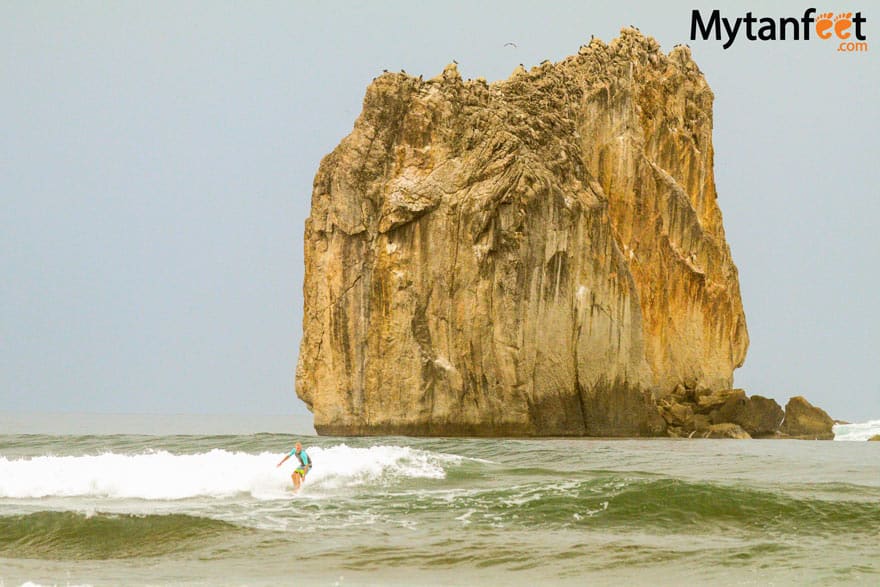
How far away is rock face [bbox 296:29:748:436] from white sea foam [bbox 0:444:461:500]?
1538 cm

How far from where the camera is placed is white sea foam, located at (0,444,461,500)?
2698 centimetres

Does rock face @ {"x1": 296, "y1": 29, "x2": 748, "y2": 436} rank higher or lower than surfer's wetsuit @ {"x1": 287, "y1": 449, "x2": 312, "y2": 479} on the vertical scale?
higher

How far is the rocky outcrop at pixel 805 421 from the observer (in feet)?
170

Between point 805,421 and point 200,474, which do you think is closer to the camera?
point 200,474

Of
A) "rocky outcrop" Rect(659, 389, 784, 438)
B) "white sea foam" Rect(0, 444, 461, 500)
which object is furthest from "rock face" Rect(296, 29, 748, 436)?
"white sea foam" Rect(0, 444, 461, 500)

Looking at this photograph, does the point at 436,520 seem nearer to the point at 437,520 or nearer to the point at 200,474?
the point at 437,520

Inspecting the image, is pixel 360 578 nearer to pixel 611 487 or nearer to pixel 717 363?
pixel 611 487

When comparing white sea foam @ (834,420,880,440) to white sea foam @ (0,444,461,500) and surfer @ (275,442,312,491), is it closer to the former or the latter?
white sea foam @ (0,444,461,500)

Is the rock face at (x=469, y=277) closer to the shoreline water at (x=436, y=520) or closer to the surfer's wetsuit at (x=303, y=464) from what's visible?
the shoreline water at (x=436, y=520)

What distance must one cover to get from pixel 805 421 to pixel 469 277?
17.2 metres

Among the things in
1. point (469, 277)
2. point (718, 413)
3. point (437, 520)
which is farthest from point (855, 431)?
point (437, 520)

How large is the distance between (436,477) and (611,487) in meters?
4.72

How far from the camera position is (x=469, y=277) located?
46.5m

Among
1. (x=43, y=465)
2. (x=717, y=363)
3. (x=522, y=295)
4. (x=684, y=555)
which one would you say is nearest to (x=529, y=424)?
(x=522, y=295)
